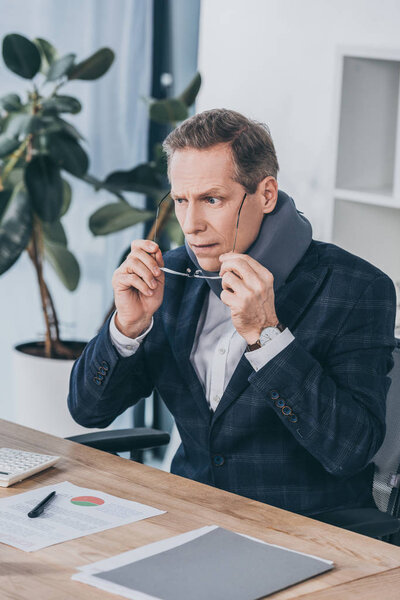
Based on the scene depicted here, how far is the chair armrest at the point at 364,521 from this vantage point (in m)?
1.44

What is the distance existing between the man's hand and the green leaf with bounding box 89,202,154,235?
5.67 feet

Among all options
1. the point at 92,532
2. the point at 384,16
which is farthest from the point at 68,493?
the point at 384,16

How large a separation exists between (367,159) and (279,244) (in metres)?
1.09

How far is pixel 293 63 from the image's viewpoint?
9.89ft

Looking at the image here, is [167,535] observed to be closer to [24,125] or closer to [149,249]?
[149,249]

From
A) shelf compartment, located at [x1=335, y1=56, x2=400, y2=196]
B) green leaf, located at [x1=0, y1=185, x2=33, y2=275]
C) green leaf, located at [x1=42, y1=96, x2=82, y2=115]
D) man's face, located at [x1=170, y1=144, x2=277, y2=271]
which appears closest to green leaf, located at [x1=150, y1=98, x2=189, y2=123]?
green leaf, located at [x1=42, y1=96, x2=82, y2=115]

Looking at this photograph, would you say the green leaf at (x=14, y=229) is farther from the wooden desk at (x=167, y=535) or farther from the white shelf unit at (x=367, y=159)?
the wooden desk at (x=167, y=535)

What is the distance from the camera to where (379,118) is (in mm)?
2682

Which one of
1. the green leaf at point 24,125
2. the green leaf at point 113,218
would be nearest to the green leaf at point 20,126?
the green leaf at point 24,125

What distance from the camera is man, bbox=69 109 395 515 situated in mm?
1528

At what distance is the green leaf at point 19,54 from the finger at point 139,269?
59.3 inches

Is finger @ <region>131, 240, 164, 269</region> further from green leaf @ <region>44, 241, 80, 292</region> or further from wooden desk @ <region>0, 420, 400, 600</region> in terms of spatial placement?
green leaf @ <region>44, 241, 80, 292</region>

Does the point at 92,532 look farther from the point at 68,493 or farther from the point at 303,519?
the point at 303,519

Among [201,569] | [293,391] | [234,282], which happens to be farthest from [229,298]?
[201,569]
